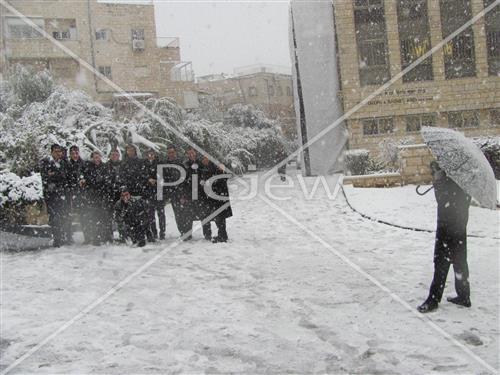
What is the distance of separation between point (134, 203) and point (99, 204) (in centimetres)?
57

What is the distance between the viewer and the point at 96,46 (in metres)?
30.2

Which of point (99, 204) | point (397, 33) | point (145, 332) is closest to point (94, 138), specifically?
point (99, 204)

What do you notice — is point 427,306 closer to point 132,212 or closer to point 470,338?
point 470,338

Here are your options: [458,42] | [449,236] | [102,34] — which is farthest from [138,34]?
[449,236]

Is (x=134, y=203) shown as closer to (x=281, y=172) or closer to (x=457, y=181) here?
(x=457, y=181)

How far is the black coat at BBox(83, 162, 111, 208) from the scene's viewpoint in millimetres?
7594

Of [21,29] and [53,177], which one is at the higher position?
[21,29]

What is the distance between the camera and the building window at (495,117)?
22.1 metres

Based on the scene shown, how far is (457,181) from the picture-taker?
4426 mm

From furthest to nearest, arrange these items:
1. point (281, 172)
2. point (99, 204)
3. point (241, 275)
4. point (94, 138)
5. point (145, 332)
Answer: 1. point (281, 172)
2. point (94, 138)
3. point (99, 204)
4. point (241, 275)
5. point (145, 332)

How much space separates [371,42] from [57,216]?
19118mm

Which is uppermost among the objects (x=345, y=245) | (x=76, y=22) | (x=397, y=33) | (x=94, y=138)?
(x=76, y=22)

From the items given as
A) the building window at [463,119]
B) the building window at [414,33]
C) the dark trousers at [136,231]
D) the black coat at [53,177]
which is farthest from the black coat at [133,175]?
the building window at [463,119]

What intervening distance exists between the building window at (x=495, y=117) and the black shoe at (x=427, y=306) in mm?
20461
